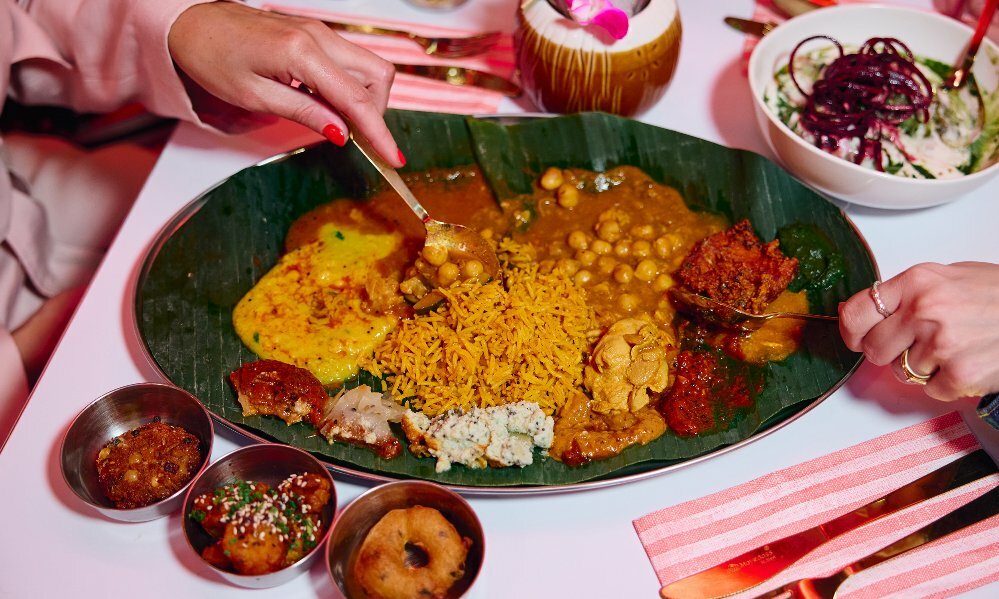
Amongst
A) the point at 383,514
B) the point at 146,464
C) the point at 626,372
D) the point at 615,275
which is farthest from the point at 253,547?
the point at 615,275

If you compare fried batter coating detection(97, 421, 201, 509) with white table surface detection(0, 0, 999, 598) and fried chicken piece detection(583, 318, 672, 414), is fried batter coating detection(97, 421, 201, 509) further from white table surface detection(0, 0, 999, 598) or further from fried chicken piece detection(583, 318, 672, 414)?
fried chicken piece detection(583, 318, 672, 414)

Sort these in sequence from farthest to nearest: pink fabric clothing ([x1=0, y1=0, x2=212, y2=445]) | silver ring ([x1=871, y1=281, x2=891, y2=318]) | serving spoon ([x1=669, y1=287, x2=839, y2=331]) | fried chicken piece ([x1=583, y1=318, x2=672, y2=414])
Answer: pink fabric clothing ([x1=0, y1=0, x2=212, y2=445]) < serving spoon ([x1=669, y1=287, x2=839, y2=331]) < fried chicken piece ([x1=583, y1=318, x2=672, y2=414]) < silver ring ([x1=871, y1=281, x2=891, y2=318])

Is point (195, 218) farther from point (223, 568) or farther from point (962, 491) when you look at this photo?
point (962, 491)

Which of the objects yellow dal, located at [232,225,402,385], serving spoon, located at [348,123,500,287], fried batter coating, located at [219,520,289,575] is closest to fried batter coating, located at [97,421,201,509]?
fried batter coating, located at [219,520,289,575]

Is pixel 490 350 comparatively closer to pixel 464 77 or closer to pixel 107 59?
pixel 464 77

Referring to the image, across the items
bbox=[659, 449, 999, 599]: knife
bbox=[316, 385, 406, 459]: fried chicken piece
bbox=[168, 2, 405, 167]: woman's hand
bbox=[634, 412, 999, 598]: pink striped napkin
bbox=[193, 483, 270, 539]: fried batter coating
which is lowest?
bbox=[634, 412, 999, 598]: pink striped napkin

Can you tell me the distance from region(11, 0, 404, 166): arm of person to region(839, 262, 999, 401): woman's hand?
5.26 feet

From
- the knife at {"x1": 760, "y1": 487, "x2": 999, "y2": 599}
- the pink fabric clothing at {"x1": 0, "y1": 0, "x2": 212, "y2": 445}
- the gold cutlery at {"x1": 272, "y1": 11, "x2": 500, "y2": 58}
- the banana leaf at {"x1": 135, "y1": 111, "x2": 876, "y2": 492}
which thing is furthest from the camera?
the gold cutlery at {"x1": 272, "y1": 11, "x2": 500, "y2": 58}

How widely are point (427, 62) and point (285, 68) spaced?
106 cm

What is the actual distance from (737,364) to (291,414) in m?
1.41

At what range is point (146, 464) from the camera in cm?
204

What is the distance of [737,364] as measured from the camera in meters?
2.41

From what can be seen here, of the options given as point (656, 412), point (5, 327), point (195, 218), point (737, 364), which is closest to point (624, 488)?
point (656, 412)

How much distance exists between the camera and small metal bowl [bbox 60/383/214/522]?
78.2 inches
